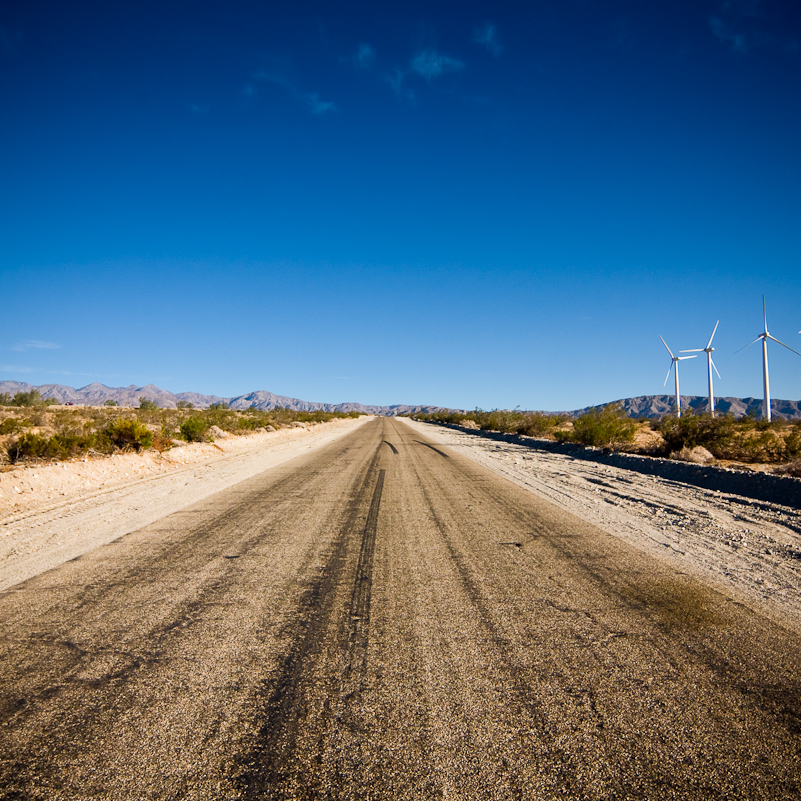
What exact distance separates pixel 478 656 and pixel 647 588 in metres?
2.26

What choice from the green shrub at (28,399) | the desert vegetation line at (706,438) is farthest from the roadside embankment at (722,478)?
the green shrub at (28,399)

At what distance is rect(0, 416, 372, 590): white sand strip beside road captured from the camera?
5.82 metres

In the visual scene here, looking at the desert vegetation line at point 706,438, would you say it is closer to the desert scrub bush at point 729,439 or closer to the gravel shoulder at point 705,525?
the desert scrub bush at point 729,439

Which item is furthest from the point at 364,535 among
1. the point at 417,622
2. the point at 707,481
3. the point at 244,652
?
the point at 707,481

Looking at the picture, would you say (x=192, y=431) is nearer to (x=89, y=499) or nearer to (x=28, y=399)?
(x=89, y=499)

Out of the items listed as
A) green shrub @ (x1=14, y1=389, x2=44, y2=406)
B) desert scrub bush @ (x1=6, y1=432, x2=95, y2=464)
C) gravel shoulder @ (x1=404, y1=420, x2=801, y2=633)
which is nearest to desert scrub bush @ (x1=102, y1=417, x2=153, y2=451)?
desert scrub bush @ (x1=6, y1=432, x2=95, y2=464)

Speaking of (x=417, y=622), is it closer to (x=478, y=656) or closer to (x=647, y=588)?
(x=478, y=656)

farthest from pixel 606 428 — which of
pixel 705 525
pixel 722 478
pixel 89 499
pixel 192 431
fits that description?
pixel 192 431

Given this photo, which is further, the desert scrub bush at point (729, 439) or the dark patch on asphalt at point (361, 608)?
the desert scrub bush at point (729, 439)

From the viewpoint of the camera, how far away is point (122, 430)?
15.7m

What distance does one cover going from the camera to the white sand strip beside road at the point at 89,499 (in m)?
5.82

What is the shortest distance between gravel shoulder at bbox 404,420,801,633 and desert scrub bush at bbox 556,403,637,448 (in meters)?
7.29

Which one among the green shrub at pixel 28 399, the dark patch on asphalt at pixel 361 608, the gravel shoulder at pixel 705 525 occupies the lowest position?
the gravel shoulder at pixel 705 525

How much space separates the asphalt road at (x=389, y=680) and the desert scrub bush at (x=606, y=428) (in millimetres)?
15768
